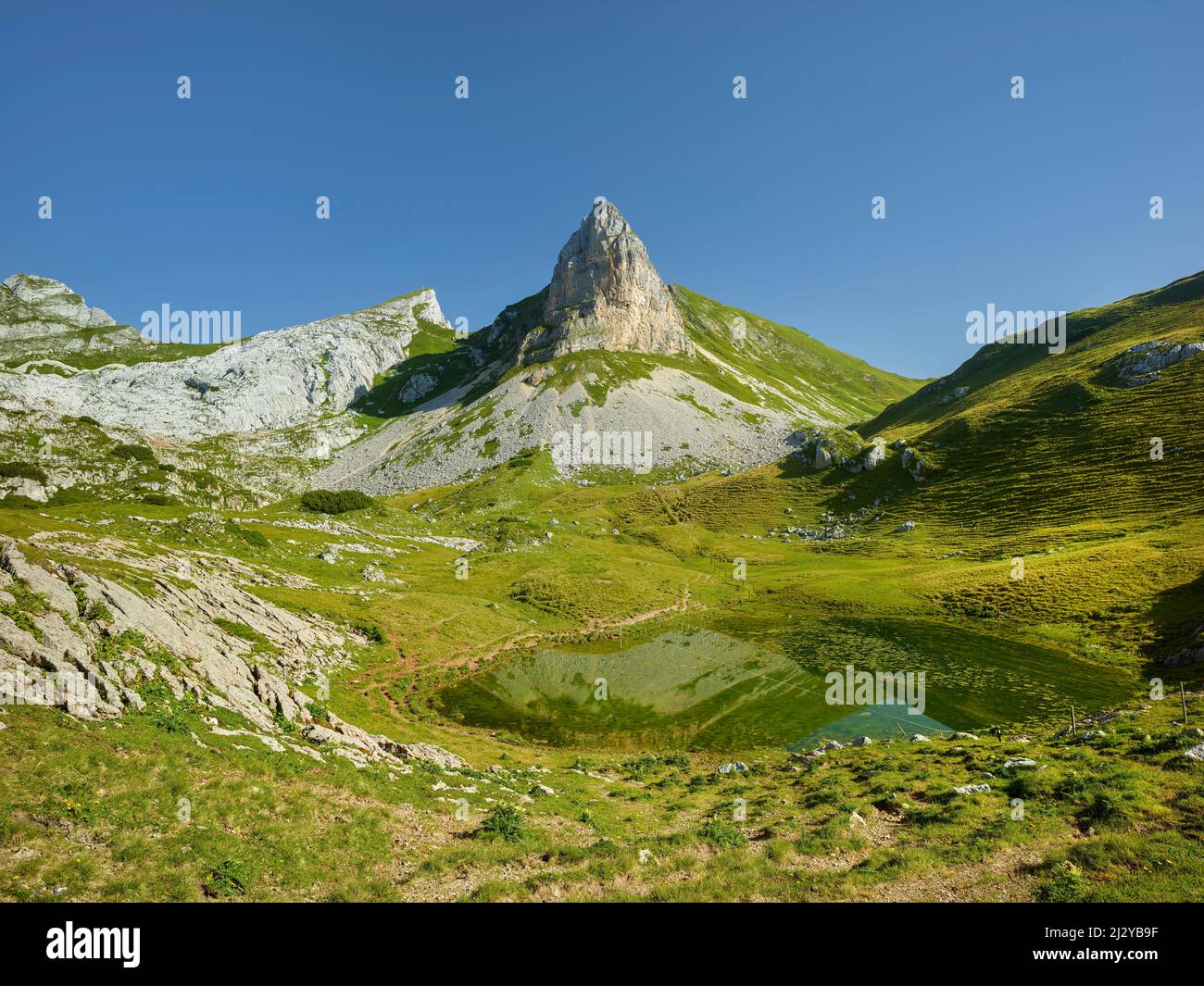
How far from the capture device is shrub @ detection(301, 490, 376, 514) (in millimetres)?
102250

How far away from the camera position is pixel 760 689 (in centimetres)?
4456

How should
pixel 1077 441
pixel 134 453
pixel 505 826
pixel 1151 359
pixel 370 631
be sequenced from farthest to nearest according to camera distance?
pixel 1151 359
pixel 134 453
pixel 1077 441
pixel 370 631
pixel 505 826

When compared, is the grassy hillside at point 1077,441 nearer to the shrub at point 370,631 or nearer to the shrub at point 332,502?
the shrub at point 370,631

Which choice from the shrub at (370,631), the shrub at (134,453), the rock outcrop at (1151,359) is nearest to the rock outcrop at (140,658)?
the shrub at (370,631)

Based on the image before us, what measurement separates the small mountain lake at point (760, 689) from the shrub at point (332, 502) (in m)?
66.5

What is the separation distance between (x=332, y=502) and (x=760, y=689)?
8872 cm

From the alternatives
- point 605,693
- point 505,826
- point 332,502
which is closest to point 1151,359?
point 605,693

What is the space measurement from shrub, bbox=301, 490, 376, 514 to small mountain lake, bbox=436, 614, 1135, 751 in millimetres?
66535

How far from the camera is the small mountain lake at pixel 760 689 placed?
36.3m

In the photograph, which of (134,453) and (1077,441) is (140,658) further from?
(1077,441)

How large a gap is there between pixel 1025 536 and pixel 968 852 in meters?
87.8

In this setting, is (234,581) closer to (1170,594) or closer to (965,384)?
(1170,594)

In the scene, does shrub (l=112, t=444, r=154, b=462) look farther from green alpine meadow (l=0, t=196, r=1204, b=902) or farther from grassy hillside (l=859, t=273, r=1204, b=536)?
grassy hillside (l=859, t=273, r=1204, b=536)
